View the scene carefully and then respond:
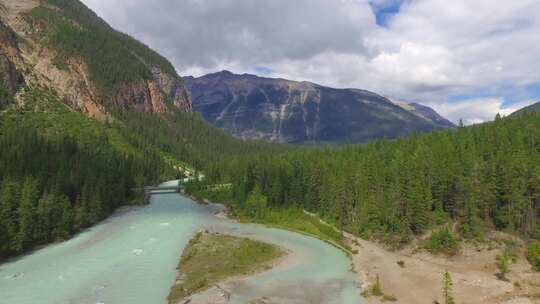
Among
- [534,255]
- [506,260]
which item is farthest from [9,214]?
[534,255]

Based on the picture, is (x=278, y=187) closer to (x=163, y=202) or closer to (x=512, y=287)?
(x=163, y=202)

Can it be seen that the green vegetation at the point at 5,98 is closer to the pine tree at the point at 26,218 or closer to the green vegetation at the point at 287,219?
the green vegetation at the point at 287,219

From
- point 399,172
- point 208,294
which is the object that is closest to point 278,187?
point 399,172

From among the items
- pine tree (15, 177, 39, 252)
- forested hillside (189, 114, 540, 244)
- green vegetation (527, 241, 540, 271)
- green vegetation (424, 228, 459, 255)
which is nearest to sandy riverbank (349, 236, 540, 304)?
green vegetation (527, 241, 540, 271)

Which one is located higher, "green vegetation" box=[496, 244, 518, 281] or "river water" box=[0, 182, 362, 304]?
"green vegetation" box=[496, 244, 518, 281]

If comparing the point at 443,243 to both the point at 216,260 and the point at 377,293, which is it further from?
the point at 216,260

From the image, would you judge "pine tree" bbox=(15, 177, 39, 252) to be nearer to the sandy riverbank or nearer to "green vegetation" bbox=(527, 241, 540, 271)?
the sandy riverbank
